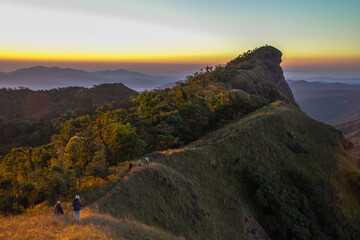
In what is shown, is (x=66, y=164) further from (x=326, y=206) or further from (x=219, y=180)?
(x=326, y=206)

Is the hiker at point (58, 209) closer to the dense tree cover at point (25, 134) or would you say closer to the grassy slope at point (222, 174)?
the grassy slope at point (222, 174)

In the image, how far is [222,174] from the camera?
3388 centimetres

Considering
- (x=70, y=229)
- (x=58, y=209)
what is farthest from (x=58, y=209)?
(x=70, y=229)

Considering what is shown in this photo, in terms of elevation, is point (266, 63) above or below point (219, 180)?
above

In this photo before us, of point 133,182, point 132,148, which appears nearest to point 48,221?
point 133,182

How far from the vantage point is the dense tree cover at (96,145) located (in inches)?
766

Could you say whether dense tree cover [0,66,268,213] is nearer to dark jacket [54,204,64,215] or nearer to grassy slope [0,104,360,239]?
grassy slope [0,104,360,239]

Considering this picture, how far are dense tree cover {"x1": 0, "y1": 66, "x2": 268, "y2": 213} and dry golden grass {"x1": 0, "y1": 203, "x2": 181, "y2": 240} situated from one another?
4.23 m

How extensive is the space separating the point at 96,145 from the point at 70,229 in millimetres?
17496

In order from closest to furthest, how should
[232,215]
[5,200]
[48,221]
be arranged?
[48,221] < [5,200] < [232,215]

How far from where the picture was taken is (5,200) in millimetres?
19156

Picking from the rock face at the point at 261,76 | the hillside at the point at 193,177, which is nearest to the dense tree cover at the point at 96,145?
the hillside at the point at 193,177

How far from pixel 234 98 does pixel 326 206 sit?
111 feet

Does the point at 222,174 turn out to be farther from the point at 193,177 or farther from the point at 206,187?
the point at 193,177
